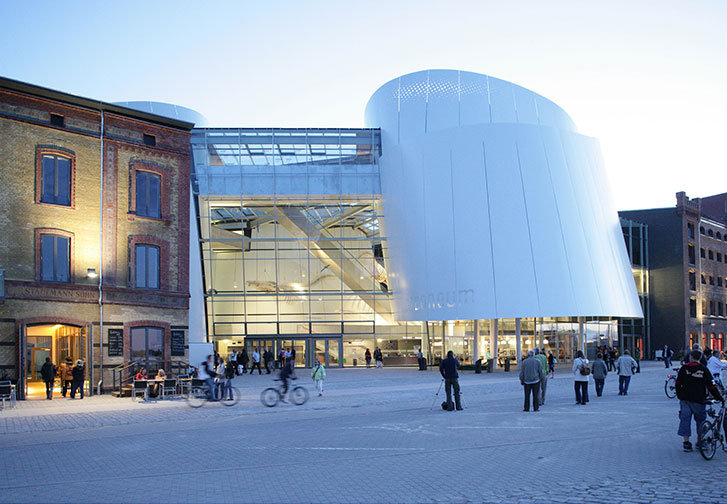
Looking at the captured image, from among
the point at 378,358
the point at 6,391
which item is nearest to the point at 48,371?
the point at 6,391

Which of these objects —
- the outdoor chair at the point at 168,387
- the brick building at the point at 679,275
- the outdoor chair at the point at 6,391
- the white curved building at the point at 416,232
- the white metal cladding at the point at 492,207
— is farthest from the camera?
the brick building at the point at 679,275

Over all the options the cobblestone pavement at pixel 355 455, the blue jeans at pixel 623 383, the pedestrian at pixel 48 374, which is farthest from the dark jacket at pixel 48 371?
the blue jeans at pixel 623 383

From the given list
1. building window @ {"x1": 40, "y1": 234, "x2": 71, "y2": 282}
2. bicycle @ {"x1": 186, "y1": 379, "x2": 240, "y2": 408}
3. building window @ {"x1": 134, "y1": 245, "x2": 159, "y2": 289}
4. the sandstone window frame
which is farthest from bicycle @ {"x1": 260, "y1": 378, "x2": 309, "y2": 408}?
the sandstone window frame

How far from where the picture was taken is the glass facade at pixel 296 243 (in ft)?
142

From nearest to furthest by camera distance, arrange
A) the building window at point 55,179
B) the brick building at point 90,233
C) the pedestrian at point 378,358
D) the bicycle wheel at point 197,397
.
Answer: the bicycle wheel at point 197,397 < the brick building at point 90,233 < the building window at point 55,179 < the pedestrian at point 378,358

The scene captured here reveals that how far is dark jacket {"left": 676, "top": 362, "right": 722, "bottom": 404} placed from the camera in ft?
35.2

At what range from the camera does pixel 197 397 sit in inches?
844

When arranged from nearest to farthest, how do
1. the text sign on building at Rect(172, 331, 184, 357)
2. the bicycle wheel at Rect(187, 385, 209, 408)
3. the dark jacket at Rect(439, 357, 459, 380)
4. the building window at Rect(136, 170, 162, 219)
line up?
the dark jacket at Rect(439, 357, 459, 380)
the bicycle wheel at Rect(187, 385, 209, 408)
the building window at Rect(136, 170, 162, 219)
the text sign on building at Rect(172, 331, 184, 357)

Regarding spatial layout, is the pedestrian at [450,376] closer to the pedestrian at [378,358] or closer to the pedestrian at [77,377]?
the pedestrian at [77,377]

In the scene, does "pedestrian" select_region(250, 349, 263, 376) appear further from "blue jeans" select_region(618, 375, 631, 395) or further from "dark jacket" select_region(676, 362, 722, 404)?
"dark jacket" select_region(676, 362, 722, 404)

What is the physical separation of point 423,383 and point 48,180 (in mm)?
16095

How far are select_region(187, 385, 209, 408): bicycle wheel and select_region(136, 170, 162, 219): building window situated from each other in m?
7.66

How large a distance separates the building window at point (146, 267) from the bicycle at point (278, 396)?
8123mm

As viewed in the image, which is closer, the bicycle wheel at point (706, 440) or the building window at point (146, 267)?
the bicycle wheel at point (706, 440)
